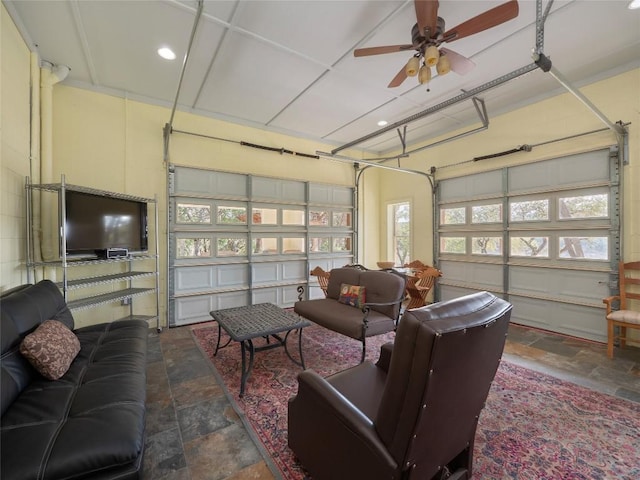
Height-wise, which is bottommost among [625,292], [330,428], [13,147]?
[330,428]

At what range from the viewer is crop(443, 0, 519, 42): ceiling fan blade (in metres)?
1.84

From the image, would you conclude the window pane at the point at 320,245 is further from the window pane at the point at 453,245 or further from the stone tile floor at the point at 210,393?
the stone tile floor at the point at 210,393

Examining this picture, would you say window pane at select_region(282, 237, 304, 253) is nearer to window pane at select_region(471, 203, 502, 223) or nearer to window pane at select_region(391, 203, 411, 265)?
window pane at select_region(391, 203, 411, 265)

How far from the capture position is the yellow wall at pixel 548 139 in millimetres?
3260

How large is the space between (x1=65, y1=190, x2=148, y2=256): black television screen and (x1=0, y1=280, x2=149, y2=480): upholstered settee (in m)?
0.88

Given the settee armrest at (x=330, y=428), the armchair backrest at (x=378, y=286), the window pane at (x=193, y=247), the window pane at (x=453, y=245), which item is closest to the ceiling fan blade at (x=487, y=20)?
the armchair backrest at (x=378, y=286)

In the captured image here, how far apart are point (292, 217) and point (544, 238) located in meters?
4.01

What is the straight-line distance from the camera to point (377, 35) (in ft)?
8.78

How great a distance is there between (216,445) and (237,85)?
381cm

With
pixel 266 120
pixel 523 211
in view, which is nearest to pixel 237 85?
pixel 266 120

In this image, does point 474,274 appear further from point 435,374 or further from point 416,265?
point 435,374

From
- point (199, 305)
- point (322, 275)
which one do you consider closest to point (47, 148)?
point (199, 305)

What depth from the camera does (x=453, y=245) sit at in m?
5.15

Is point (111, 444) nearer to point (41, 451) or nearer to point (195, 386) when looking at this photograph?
point (41, 451)
